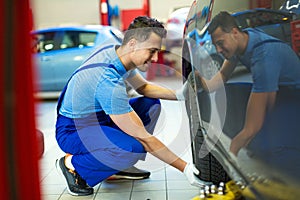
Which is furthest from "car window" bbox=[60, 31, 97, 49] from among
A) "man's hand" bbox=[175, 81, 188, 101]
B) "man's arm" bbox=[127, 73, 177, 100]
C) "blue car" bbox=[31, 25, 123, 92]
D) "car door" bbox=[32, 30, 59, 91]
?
"man's hand" bbox=[175, 81, 188, 101]

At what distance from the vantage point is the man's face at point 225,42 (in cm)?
143

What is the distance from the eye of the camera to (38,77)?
77 centimetres

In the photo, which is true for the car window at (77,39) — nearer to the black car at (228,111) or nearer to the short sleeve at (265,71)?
the black car at (228,111)

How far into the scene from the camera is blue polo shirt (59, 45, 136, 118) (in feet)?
6.12

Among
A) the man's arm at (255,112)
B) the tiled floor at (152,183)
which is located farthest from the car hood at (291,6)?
the tiled floor at (152,183)

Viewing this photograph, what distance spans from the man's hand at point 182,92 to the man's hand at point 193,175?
375mm

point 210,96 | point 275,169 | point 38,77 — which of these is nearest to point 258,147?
point 275,169

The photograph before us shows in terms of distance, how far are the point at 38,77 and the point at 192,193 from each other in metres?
1.39

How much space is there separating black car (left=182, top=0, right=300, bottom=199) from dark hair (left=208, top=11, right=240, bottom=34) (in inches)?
0.8

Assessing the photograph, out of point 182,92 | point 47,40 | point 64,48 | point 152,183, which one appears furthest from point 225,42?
point 47,40

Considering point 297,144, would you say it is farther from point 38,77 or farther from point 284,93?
point 38,77

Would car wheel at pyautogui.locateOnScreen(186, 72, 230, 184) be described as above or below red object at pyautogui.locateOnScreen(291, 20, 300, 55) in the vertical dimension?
below

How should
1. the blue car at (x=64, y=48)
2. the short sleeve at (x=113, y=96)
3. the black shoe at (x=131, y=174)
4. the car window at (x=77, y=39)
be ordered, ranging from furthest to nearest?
the car window at (x=77, y=39), the blue car at (x=64, y=48), the black shoe at (x=131, y=174), the short sleeve at (x=113, y=96)

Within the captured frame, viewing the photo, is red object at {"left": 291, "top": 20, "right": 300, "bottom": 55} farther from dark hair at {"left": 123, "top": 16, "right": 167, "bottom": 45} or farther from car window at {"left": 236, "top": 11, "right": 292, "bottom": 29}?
dark hair at {"left": 123, "top": 16, "right": 167, "bottom": 45}
